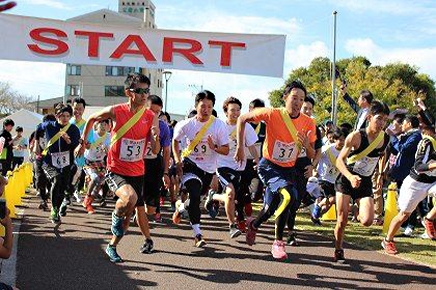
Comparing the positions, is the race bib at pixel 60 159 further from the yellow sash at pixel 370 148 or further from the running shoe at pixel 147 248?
the yellow sash at pixel 370 148

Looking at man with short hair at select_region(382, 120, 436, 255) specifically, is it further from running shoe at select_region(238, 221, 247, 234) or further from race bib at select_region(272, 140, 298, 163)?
running shoe at select_region(238, 221, 247, 234)

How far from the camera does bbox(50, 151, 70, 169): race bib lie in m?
9.39

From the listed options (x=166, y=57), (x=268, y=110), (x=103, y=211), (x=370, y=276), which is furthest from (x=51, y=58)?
(x=370, y=276)

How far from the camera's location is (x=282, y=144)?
6.51m

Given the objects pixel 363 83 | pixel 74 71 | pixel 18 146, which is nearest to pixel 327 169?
pixel 18 146

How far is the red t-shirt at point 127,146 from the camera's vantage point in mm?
6465

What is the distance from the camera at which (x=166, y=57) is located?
41.8 ft

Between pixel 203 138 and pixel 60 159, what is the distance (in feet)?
10.1

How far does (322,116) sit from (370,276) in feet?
140

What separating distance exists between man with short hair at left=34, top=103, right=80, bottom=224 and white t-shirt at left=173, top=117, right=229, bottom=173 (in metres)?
2.66

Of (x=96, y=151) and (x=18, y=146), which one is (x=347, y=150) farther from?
(x=18, y=146)

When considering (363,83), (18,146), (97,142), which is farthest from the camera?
(363,83)

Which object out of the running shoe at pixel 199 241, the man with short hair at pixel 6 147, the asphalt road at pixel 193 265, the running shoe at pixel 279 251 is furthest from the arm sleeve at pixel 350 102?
the man with short hair at pixel 6 147

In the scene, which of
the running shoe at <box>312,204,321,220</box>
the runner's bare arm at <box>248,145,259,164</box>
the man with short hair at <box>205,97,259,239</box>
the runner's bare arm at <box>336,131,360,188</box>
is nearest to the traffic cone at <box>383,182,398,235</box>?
the running shoe at <box>312,204,321,220</box>
